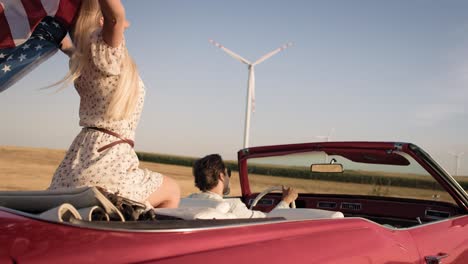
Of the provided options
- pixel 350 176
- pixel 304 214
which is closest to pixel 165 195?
pixel 304 214

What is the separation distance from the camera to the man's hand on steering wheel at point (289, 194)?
14.8 feet

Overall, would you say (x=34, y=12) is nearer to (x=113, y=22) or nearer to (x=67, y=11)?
(x=67, y=11)

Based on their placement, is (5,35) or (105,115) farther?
(5,35)

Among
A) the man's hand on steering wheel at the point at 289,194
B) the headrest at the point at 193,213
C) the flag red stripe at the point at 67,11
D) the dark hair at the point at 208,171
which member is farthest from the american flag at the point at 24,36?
the man's hand on steering wheel at the point at 289,194

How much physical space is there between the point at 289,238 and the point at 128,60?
1258mm

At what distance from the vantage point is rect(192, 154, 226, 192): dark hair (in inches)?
165

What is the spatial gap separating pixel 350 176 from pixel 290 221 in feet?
8.85

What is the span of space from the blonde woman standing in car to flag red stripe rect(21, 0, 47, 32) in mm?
753

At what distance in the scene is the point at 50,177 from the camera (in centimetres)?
3481

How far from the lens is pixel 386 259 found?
283 centimetres

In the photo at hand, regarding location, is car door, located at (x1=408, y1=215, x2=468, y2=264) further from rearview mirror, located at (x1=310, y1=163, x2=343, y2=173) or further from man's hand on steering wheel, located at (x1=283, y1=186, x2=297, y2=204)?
man's hand on steering wheel, located at (x1=283, y1=186, x2=297, y2=204)

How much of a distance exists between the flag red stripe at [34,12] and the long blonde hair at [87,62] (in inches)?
31.6

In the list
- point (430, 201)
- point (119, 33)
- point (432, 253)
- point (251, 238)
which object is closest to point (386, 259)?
point (432, 253)

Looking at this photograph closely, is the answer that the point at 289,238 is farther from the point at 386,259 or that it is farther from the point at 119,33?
the point at 119,33
